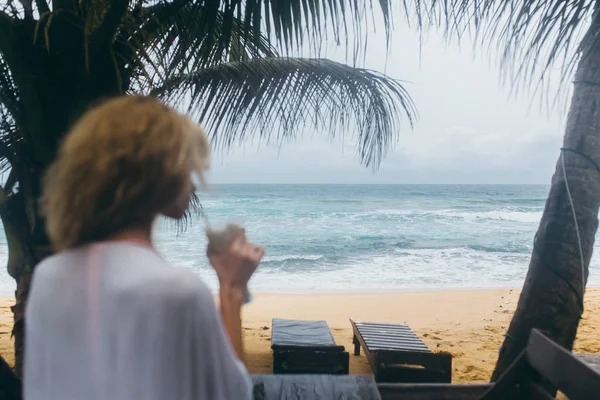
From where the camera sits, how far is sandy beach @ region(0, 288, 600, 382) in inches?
228

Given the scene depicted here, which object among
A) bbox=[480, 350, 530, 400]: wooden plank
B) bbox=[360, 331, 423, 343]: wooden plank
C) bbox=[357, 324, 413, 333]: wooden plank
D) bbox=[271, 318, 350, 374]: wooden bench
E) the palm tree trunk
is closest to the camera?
bbox=[480, 350, 530, 400]: wooden plank

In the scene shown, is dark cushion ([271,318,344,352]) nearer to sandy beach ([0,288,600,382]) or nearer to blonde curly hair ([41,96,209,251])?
sandy beach ([0,288,600,382])

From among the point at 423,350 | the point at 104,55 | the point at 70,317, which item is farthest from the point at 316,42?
the point at 423,350

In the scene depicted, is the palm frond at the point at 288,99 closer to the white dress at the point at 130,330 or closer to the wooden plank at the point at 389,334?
the wooden plank at the point at 389,334

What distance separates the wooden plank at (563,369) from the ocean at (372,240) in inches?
58.7

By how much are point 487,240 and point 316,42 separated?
22.6m

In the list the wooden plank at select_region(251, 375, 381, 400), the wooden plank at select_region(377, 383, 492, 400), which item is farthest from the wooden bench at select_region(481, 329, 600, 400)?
the wooden plank at select_region(251, 375, 381, 400)

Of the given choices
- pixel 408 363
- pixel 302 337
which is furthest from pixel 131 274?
pixel 302 337

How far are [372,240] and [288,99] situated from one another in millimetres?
20105

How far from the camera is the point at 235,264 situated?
0.95 metres

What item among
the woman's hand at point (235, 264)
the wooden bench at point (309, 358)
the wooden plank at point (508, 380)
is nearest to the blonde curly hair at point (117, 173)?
the woman's hand at point (235, 264)

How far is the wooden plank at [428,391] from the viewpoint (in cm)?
303

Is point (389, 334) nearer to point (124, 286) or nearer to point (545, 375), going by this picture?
point (545, 375)

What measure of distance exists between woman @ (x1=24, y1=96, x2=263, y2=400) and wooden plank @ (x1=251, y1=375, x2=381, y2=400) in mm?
1796
